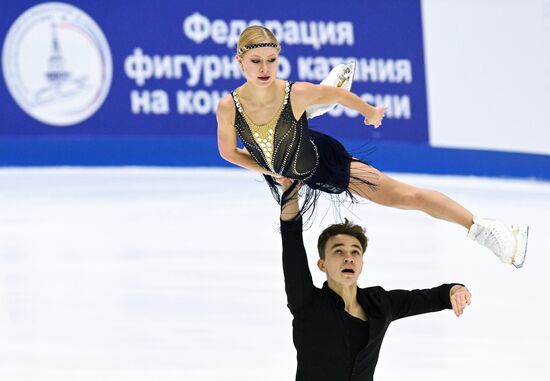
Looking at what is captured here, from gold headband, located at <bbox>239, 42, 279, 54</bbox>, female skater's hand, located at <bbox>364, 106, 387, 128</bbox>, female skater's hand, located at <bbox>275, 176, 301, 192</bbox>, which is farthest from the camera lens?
female skater's hand, located at <bbox>364, 106, 387, 128</bbox>

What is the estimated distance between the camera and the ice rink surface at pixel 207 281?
4797mm

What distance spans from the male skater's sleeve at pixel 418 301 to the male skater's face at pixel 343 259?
0.16 metres

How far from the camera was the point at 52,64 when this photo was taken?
10.1 m

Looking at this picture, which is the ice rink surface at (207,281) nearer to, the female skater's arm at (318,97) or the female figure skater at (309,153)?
the female figure skater at (309,153)

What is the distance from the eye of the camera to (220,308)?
569cm

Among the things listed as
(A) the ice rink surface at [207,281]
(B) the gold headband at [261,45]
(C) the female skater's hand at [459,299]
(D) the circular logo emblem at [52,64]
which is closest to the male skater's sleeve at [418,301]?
(C) the female skater's hand at [459,299]

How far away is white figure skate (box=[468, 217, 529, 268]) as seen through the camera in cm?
416

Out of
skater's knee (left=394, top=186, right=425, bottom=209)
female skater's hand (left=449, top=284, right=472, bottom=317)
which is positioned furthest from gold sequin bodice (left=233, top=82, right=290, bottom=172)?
female skater's hand (left=449, top=284, right=472, bottom=317)

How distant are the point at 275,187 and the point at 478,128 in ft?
18.8

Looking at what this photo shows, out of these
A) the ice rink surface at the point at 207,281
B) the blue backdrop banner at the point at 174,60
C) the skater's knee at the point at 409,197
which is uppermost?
the blue backdrop banner at the point at 174,60

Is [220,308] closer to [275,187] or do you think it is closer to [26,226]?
[275,187]

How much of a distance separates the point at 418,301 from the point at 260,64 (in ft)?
3.29

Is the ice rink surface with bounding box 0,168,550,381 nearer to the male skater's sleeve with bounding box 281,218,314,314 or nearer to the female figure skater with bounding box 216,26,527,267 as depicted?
the female figure skater with bounding box 216,26,527,267

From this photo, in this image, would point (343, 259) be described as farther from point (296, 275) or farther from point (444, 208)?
point (444, 208)
